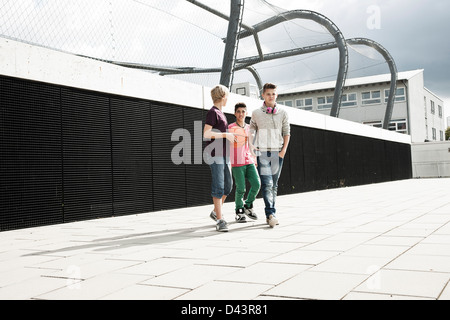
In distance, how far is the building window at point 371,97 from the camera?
42.5 metres

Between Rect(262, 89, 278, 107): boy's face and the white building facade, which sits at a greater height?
the white building facade

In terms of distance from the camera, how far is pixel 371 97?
42.9 metres

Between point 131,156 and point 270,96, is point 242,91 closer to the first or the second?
point 131,156

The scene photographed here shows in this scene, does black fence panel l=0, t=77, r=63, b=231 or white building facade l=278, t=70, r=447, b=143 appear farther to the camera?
white building facade l=278, t=70, r=447, b=143

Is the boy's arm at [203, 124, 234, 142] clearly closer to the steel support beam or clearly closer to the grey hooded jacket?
the grey hooded jacket

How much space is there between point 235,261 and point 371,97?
42.0 m

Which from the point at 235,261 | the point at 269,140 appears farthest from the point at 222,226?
the point at 235,261

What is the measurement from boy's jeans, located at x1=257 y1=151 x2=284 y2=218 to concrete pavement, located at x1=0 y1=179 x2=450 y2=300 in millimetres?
333

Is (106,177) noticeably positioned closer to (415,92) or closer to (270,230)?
(270,230)

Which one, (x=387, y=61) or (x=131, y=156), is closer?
(x=131, y=156)

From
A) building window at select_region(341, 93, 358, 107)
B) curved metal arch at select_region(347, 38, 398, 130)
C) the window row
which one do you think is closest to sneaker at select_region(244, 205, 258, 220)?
curved metal arch at select_region(347, 38, 398, 130)

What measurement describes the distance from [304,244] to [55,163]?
4.55m

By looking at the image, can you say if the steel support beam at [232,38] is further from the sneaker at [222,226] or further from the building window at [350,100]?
the building window at [350,100]

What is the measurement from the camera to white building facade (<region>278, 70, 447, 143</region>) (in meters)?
41.1
